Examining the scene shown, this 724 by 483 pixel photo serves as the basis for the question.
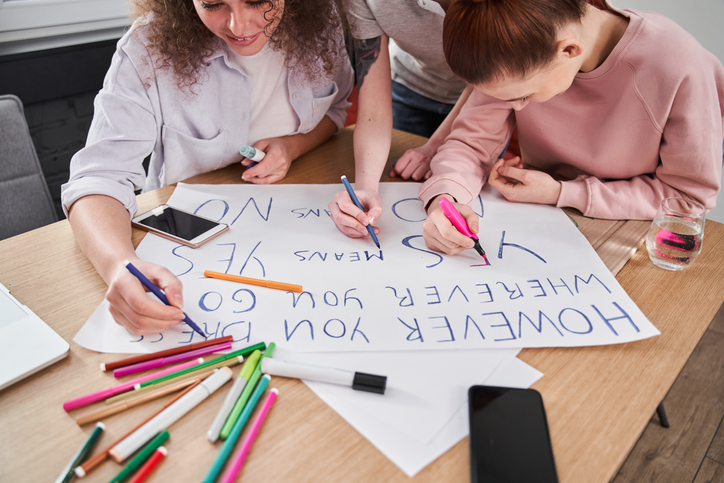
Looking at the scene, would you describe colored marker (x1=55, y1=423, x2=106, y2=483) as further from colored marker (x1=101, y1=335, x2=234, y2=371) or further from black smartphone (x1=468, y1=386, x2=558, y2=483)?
black smartphone (x1=468, y1=386, x2=558, y2=483)

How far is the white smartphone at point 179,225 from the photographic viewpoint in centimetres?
74

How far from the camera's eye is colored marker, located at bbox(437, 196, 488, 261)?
69 centimetres

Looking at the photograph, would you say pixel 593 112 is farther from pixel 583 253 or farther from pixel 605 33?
pixel 583 253

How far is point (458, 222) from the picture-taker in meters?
0.69

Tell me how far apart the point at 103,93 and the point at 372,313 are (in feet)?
1.98

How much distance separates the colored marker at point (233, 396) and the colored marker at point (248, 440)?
27 mm

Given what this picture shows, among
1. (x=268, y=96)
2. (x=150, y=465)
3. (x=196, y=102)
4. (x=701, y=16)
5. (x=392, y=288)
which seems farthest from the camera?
(x=701, y=16)

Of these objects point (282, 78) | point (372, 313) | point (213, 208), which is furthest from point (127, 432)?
point (282, 78)

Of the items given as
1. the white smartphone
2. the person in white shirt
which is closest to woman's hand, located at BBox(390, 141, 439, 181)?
the person in white shirt

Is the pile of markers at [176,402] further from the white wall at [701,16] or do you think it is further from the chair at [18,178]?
the white wall at [701,16]

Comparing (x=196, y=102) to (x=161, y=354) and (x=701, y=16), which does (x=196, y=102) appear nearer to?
(x=161, y=354)

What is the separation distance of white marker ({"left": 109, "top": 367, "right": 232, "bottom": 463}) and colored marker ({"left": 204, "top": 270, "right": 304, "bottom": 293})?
151mm

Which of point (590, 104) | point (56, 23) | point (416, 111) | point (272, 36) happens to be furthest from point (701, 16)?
point (56, 23)

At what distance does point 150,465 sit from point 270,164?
0.62 m
